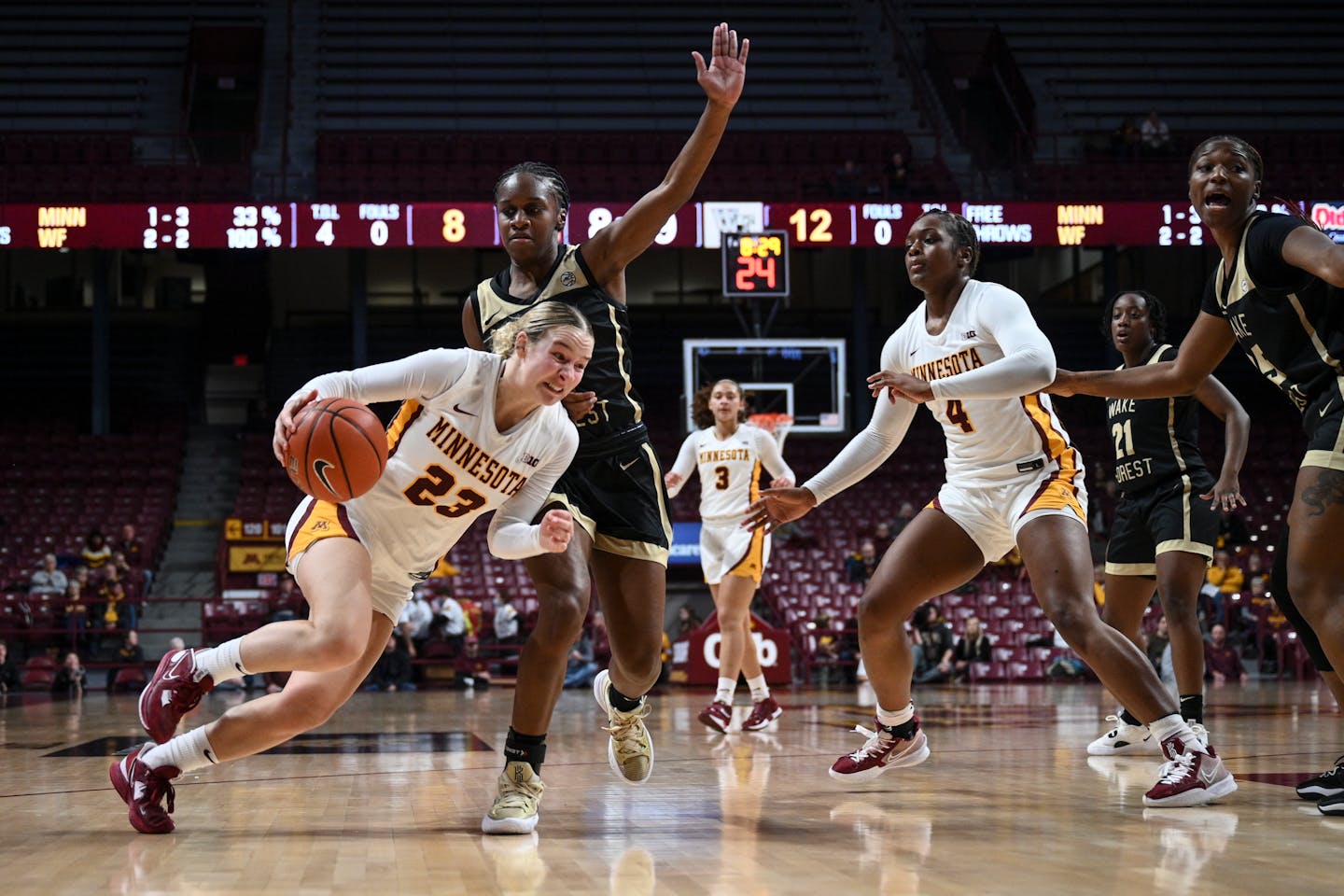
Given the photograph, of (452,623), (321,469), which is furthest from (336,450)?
(452,623)

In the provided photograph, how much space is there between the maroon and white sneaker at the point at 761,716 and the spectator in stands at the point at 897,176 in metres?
13.2

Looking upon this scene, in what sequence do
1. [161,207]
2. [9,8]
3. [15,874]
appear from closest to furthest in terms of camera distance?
[15,874]
[161,207]
[9,8]

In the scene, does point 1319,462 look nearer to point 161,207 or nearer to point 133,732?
point 133,732

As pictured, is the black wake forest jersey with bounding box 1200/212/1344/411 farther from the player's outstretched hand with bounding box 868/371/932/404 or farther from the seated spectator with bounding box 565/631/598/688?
the seated spectator with bounding box 565/631/598/688

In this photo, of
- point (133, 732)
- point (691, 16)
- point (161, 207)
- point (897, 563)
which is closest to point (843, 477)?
point (897, 563)

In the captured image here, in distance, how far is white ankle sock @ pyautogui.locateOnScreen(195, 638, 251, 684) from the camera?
4.14 meters

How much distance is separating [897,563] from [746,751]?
210 centimetres

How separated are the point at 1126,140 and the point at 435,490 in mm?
21432

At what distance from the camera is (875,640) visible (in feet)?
17.4

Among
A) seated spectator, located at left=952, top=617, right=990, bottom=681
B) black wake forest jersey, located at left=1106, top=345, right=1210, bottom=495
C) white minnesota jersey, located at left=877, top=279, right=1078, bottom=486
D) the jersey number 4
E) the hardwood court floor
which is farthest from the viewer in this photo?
seated spectator, located at left=952, top=617, right=990, bottom=681


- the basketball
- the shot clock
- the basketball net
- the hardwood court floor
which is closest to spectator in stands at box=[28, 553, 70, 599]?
the basketball net

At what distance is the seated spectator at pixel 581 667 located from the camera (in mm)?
14312

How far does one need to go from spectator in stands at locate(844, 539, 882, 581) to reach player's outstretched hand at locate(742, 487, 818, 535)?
11.6m

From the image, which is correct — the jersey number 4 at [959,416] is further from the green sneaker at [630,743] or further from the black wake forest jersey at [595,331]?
the green sneaker at [630,743]
